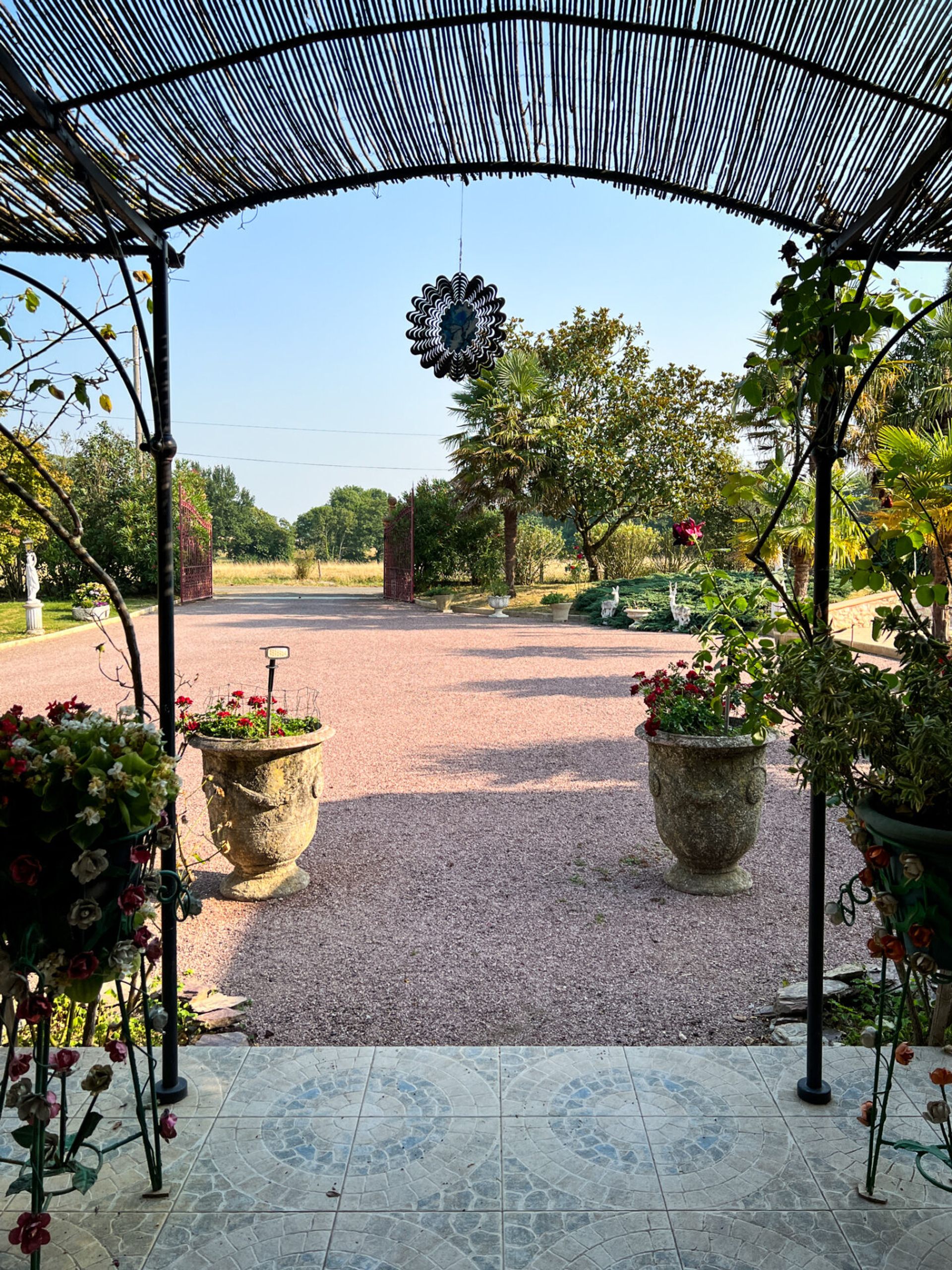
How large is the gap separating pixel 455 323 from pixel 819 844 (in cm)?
319

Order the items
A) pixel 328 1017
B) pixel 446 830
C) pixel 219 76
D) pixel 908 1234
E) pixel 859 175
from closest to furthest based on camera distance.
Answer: pixel 908 1234, pixel 219 76, pixel 859 175, pixel 328 1017, pixel 446 830

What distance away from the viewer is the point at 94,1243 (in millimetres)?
1636

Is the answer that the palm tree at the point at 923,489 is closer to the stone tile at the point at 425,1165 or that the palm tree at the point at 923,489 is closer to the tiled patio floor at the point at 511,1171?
the tiled patio floor at the point at 511,1171

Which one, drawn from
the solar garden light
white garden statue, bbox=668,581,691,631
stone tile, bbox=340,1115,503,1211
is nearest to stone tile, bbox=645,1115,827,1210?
stone tile, bbox=340,1115,503,1211

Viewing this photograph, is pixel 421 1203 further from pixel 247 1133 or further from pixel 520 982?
pixel 520 982

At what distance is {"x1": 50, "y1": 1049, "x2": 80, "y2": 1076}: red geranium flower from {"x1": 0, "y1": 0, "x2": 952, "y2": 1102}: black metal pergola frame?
0.50m

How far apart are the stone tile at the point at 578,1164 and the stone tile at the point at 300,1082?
1.25 feet

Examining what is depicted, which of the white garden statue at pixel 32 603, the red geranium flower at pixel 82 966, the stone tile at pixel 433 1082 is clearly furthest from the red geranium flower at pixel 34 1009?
the white garden statue at pixel 32 603

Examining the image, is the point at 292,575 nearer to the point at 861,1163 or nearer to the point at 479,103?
the point at 479,103

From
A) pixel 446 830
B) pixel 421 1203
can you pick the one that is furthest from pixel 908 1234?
pixel 446 830

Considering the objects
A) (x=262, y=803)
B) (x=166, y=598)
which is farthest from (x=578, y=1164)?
(x=262, y=803)

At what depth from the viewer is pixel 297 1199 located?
1749mm

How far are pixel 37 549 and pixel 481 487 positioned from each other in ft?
33.7

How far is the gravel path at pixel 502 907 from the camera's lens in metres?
3.25
